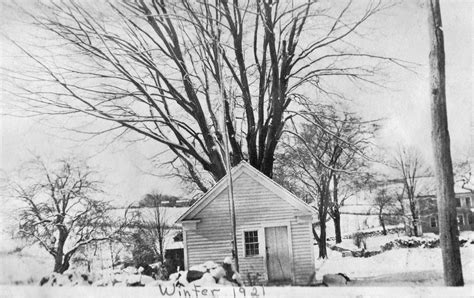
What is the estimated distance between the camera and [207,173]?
26.7 feet

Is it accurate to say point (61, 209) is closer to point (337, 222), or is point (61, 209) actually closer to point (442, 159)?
point (337, 222)

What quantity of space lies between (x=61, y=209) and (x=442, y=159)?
6.08 meters

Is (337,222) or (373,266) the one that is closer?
(373,266)

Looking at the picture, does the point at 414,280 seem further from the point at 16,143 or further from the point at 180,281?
the point at 16,143

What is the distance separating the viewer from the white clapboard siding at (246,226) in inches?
239

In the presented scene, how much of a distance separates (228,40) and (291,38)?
1.25 metres

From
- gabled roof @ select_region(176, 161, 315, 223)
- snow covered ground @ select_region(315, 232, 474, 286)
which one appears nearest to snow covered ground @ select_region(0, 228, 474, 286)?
Answer: snow covered ground @ select_region(315, 232, 474, 286)

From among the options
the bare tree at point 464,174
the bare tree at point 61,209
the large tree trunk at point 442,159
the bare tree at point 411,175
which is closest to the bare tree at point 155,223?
the bare tree at point 61,209

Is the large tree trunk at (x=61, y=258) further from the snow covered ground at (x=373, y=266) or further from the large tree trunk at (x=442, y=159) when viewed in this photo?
the large tree trunk at (x=442, y=159)

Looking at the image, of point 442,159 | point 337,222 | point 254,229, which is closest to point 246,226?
point 254,229

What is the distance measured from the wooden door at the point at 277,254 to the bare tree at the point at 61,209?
2.99 meters

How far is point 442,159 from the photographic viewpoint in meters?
4.78

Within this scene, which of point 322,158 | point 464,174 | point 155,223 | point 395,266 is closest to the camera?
point 464,174

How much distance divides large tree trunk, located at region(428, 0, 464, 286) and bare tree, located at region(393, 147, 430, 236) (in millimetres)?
938
